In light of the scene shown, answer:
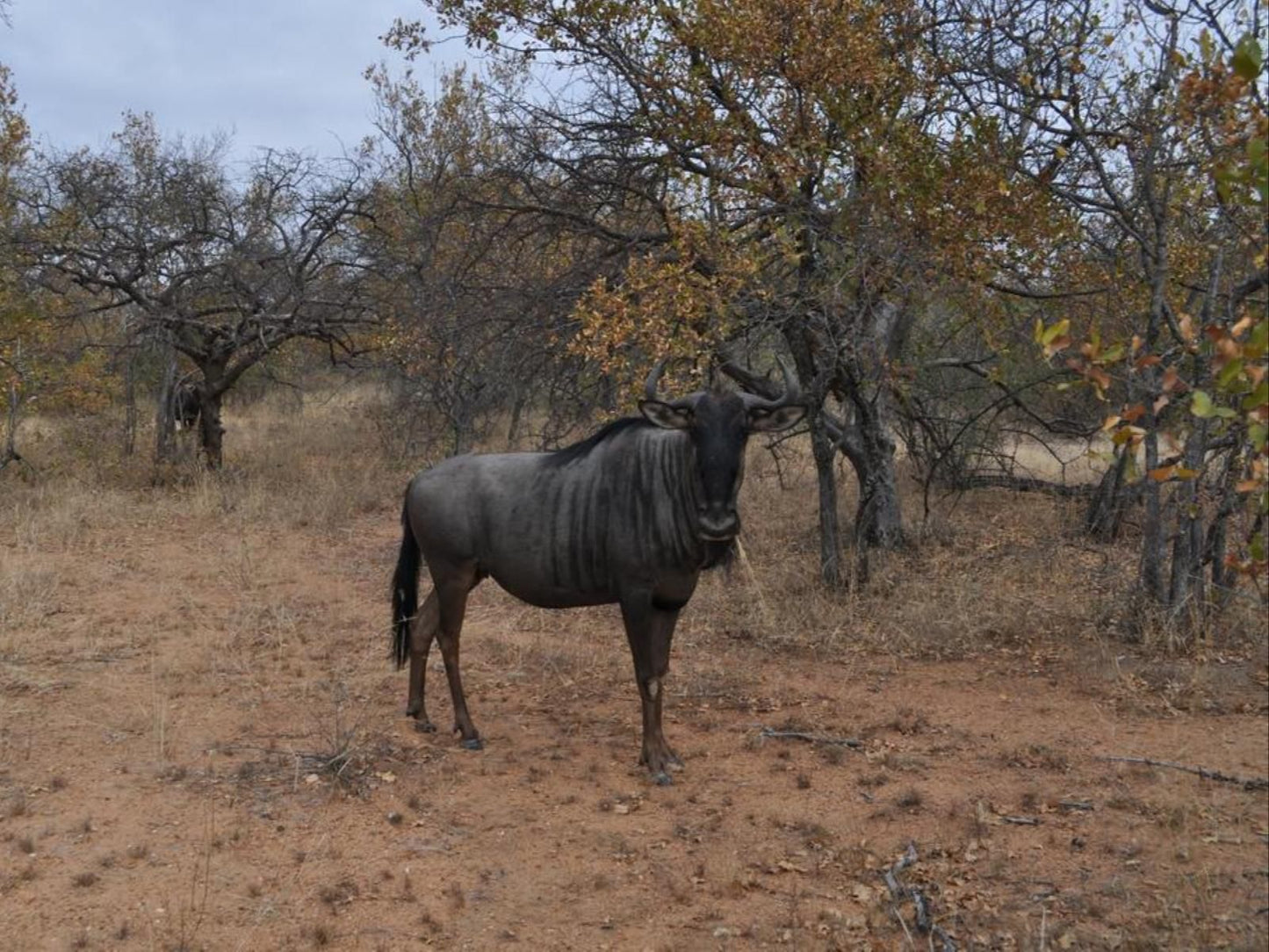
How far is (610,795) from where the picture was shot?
17.9 ft

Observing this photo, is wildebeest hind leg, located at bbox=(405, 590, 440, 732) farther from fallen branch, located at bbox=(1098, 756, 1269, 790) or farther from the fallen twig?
fallen branch, located at bbox=(1098, 756, 1269, 790)

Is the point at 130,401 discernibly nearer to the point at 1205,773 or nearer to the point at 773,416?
the point at 773,416

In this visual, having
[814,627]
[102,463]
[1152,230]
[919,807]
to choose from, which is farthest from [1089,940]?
[102,463]

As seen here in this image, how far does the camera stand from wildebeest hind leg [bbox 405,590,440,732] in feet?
21.2

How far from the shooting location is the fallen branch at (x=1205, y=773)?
14.9 ft

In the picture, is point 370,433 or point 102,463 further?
point 370,433

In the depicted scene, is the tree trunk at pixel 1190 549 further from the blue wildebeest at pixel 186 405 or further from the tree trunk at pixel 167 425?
the blue wildebeest at pixel 186 405

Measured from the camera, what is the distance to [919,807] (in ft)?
16.5

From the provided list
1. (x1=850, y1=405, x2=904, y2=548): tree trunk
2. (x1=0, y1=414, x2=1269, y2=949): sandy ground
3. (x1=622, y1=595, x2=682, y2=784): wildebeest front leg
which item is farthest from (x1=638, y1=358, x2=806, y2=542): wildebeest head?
(x1=850, y1=405, x2=904, y2=548): tree trunk

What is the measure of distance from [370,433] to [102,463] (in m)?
5.65

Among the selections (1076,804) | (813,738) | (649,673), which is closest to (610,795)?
(649,673)

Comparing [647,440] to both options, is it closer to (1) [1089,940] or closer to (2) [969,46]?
(1) [1089,940]

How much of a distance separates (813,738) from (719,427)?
1.99 metres

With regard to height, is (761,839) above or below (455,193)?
below
